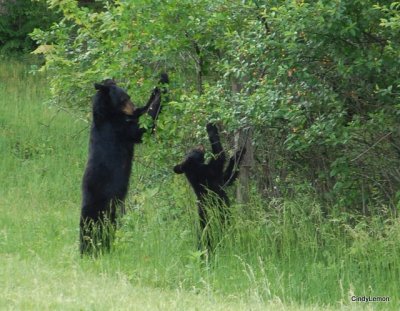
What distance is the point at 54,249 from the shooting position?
11.3 m

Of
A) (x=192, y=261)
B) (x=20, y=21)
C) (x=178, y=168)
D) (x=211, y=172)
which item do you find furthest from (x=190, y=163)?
(x=20, y=21)

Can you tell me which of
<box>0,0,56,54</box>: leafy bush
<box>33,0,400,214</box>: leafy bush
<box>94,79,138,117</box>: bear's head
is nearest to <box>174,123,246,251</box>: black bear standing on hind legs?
<box>33,0,400,214</box>: leafy bush

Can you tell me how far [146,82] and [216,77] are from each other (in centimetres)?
124

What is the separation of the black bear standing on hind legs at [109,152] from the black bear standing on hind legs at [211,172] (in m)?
0.70

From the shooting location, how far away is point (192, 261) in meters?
9.66

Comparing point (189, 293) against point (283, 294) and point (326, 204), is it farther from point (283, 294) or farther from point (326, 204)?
point (326, 204)

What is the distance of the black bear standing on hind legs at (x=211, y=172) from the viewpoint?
36.5ft

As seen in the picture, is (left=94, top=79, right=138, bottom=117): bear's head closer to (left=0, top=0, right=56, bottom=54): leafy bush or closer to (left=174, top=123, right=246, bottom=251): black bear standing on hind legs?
(left=174, top=123, right=246, bottom=251): black bear standing on hind legs

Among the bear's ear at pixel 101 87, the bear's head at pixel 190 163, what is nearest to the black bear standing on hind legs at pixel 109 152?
the bear's ear at pixel 101 87

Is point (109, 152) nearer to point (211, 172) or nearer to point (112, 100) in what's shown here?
point (112, 100)

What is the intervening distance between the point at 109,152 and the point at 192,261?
2424 mm

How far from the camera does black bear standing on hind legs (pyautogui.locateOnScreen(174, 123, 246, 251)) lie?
36.5ft

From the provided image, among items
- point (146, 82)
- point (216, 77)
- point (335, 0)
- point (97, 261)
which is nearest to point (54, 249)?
point (97, 261)

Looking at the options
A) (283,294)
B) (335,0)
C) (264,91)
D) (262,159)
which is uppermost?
(335,0)
